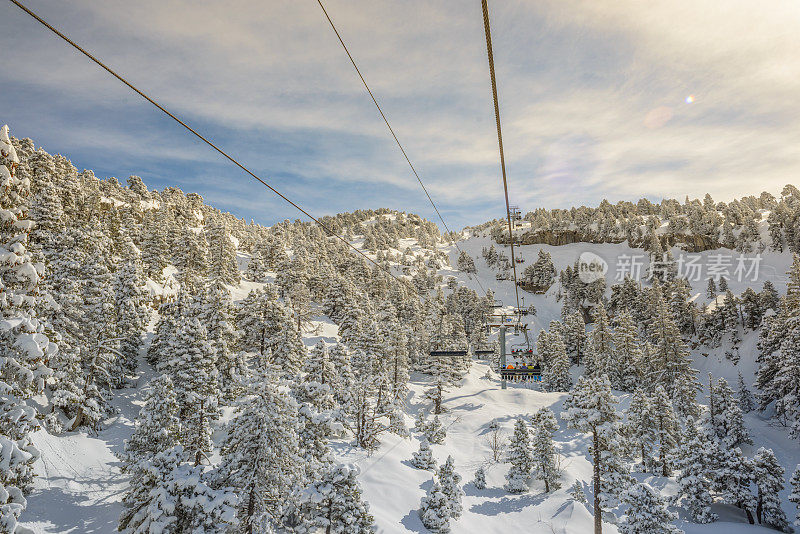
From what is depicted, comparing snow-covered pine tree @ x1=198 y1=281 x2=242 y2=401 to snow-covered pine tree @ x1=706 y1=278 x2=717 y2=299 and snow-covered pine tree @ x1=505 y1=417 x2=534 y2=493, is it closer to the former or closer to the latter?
snow-covered pine tree @ x1=505 y1=417 x2=534 y2=493

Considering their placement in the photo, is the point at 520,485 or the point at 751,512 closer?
the point at 751,512

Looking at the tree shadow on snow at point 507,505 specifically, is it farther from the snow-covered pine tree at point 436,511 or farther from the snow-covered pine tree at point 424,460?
the snow-covered pine tree at point 436,511

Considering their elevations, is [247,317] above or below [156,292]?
below

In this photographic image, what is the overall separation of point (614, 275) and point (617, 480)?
104459 millimetres

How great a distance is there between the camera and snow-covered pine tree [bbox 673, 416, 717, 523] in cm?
3347

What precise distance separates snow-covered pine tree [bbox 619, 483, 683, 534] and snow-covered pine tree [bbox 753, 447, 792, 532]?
35.2 feet

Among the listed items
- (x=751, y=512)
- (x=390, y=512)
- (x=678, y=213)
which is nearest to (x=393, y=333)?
(x=390, y=512)

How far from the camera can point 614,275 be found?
4811 inches

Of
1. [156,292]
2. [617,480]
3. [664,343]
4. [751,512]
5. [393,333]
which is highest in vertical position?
[156,292]

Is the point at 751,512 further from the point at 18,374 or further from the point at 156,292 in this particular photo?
the point at 156,292

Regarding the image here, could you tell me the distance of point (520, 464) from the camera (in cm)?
3862

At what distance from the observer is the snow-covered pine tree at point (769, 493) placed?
3116cm

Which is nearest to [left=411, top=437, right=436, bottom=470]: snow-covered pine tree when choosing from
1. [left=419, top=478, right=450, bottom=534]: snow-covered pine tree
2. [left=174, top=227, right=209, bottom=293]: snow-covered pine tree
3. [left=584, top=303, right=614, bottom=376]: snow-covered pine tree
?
[left=419, top=478, right=450, bottom=534]: snow-covered pine tree

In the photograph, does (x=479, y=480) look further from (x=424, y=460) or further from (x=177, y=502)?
(x=177, y=502)
